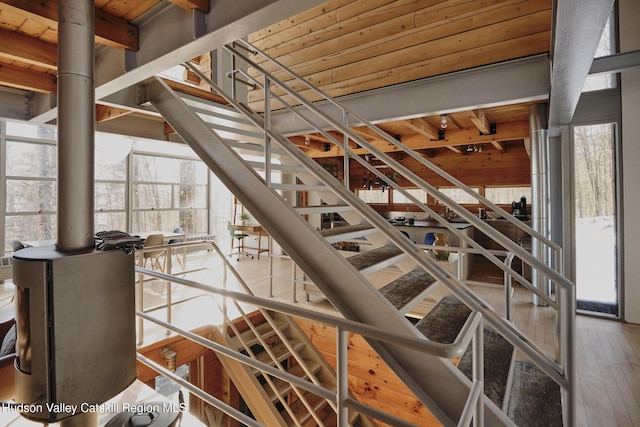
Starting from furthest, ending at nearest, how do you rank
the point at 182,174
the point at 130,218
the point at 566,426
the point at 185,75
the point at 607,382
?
the point at 182,174 < the point at 130,218 < the point at 185,75 < the point at 607,382 < the point at 566,426

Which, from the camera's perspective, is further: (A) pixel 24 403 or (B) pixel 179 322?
(B) pixel 179 322

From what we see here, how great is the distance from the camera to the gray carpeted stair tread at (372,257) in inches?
78.2

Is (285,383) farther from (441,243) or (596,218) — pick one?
(596,218)

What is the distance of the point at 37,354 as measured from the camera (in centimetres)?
137

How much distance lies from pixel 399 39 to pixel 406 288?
7.71 feet

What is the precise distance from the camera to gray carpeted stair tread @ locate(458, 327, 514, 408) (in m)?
1.52

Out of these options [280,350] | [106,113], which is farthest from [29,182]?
[280,350]

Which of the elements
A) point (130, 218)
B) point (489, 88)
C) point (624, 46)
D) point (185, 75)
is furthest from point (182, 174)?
point (624, 46)

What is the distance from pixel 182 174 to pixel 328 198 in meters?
6.64

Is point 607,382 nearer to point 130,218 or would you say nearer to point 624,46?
point 624,46

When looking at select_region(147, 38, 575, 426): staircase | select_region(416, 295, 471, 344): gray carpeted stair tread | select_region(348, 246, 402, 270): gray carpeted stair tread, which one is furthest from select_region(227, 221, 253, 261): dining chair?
select_region(416, 295, 471, 344): gray carpeted stair tread

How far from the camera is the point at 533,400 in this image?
1630 mm

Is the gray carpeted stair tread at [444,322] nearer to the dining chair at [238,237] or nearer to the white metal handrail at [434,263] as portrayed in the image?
the white metal handrail at [434,263]

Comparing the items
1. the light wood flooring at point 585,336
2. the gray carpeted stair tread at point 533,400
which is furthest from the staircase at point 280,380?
the gray carpeted stair tread at point 533,400
